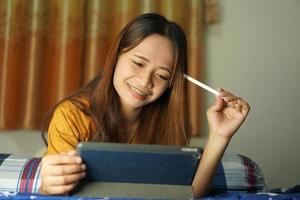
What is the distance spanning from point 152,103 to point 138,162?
1.46 feet

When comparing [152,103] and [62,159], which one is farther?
[152,103]

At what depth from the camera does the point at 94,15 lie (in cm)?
147

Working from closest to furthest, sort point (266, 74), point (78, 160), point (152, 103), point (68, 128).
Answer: point (78, 160) < point (68, 128) < point (152, 103) < point (266, 74)

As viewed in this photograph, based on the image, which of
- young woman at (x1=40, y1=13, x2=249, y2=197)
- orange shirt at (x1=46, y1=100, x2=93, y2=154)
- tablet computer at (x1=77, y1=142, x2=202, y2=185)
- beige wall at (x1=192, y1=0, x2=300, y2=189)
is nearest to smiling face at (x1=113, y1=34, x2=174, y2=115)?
young woman at (x1=40, y1=13, x2=249, y2=197)

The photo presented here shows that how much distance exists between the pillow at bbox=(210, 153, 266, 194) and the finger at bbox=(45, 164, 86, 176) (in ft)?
1.78

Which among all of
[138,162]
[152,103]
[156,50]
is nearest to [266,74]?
[152,103]

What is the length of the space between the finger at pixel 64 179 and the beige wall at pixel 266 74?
3.69 feet

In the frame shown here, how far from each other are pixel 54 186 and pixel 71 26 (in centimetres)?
93

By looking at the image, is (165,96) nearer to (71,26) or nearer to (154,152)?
(154,152)

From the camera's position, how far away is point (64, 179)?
613mm

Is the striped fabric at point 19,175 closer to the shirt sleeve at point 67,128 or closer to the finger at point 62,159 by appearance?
the shirt sleeve at point 67,128

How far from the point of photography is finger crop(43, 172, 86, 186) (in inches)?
23.9

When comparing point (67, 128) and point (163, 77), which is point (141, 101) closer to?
point (163, 77)

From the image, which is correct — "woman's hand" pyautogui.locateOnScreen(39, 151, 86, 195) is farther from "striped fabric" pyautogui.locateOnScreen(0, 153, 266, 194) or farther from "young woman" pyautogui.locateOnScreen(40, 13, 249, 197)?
"striped fabric" pyautogui.locateOnScreen(0, 153, 266, 194)
